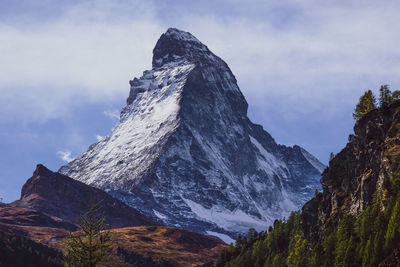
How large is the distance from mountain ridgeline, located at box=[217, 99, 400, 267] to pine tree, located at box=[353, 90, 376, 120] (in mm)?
9898

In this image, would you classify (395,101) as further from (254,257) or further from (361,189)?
(254,257)

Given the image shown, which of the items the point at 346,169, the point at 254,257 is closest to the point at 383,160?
the point at 346,169

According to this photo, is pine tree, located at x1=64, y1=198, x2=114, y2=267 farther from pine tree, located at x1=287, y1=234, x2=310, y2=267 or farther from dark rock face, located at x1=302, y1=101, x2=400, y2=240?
pine tree, located at x1=287, y1=234, x2=310, y2=267

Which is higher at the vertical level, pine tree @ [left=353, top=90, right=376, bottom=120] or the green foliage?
pine tree @ [left=353, top=90, right=376, bottom=120]

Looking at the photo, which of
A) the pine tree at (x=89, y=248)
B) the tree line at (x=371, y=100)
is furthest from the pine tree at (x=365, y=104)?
the pine tree at (x=89, y=248)

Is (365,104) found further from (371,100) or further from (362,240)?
(362,240)

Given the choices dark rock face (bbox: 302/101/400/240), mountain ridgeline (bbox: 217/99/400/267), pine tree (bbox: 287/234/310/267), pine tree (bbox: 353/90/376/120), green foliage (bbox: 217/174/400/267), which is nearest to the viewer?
green foliage (bbox: 217/174/400/267)

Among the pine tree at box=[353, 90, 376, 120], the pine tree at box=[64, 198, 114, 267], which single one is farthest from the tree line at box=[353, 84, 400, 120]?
the pine tree at box=[64, 198, 114, 267]

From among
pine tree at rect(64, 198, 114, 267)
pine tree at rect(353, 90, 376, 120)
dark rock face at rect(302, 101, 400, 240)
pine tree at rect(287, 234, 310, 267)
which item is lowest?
pine tree at rect(64, 198, 114, 267)

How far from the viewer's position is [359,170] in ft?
412

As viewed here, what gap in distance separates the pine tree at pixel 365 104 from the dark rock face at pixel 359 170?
10.1 metres

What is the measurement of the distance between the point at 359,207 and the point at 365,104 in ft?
121

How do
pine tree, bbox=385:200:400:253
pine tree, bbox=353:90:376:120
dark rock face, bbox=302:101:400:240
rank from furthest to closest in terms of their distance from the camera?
pine tree, bbox=353:90:376:120
dark rock face, bbox=302:101:400:240
pine tree, bbox=385:200:400:253

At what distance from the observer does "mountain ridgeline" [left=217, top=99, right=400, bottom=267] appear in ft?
309
